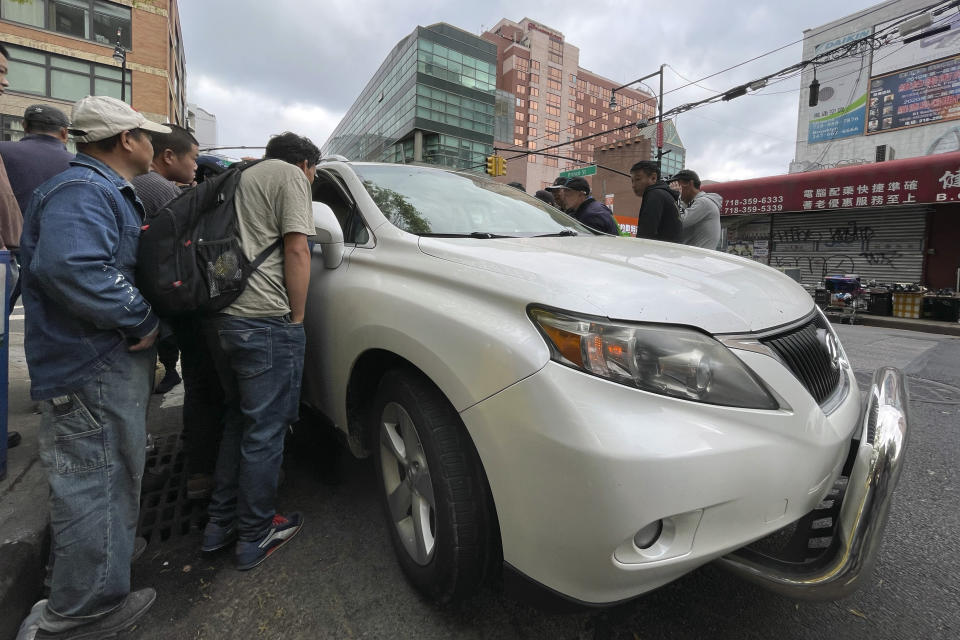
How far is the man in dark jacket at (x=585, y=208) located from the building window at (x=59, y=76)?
2626 centimetres

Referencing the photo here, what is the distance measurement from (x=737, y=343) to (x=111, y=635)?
2136mm

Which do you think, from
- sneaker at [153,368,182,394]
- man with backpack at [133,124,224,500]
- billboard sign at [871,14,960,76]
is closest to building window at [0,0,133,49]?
sneaker at [153,368,182,394]

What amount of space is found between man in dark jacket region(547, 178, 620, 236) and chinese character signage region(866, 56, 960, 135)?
3216cm

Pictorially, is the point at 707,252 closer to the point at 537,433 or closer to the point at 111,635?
the point at 537,433

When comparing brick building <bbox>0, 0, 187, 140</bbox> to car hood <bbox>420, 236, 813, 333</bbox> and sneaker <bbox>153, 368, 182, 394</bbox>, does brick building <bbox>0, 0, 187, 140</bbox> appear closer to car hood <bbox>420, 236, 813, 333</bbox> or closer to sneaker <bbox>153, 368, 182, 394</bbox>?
sneaker <bbox>153, 368, 182, 394</bbox>

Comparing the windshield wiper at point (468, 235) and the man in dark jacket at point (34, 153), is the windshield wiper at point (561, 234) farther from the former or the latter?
the man in dark jacket at point (34, 153)

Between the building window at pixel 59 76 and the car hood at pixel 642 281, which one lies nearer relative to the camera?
the car hood at pixel 642 281

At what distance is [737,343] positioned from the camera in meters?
1.34

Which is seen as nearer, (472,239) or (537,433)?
(537,433)

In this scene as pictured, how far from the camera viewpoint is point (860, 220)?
45.4 feet

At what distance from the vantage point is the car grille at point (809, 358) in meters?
1.45

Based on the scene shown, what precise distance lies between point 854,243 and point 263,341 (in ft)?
55.6

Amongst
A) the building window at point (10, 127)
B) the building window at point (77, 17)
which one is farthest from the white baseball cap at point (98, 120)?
the building window at point (77, 17)

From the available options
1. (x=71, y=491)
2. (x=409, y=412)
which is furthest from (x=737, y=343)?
(x=71, y=491)
